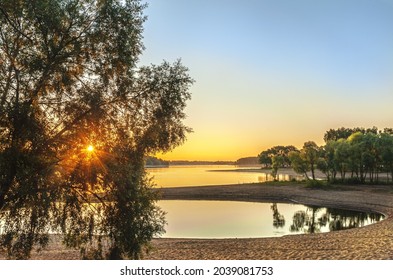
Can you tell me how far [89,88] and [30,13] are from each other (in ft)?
9.07

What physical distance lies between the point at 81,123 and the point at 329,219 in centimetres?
3229

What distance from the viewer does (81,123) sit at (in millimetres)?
11766

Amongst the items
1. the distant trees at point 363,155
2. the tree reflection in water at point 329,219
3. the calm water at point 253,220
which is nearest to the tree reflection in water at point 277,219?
the calm water at point 253,220

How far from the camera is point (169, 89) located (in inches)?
527

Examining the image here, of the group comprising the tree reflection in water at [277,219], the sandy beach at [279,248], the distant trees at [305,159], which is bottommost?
the tree reflection in water at [277,219]

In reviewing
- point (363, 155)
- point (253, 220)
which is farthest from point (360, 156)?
point (253, 220)

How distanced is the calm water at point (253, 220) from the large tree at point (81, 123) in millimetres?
18417

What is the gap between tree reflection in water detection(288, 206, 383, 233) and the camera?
3343 cm

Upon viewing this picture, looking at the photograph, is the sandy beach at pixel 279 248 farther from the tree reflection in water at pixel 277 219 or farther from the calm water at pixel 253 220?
the tree reflection in water at pixel 277 219

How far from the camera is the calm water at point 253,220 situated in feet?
105

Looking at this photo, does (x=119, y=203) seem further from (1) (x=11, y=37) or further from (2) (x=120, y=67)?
(1) (x=11, y=37)

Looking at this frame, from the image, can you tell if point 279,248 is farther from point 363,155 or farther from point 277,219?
point 363,155
